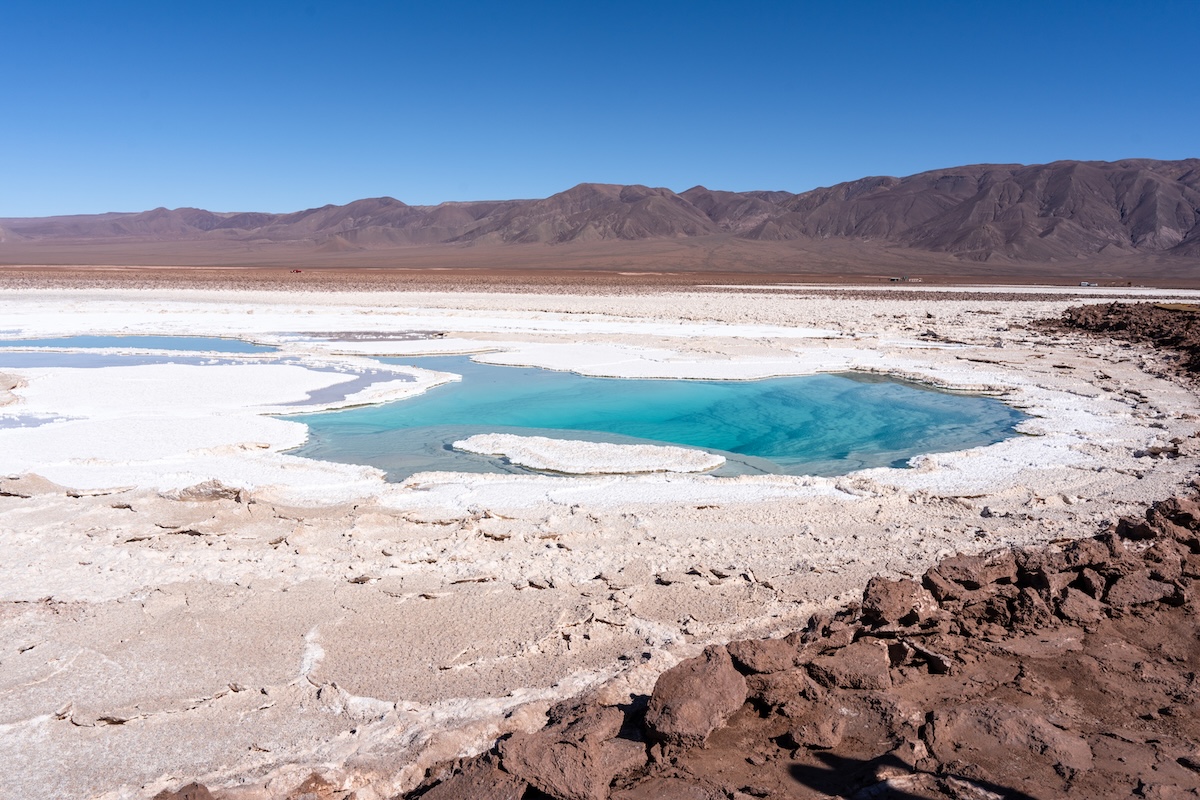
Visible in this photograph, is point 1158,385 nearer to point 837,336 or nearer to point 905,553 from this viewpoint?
point 837,336

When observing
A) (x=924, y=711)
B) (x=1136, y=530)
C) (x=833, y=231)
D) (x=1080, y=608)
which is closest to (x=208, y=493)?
(x=924, y=711)

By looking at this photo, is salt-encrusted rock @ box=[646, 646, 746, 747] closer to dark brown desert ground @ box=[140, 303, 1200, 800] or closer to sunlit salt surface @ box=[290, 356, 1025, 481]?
dark brown desert ground @ box=[140, 303, 1200, 800]

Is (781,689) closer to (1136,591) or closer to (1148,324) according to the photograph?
(1136,591)

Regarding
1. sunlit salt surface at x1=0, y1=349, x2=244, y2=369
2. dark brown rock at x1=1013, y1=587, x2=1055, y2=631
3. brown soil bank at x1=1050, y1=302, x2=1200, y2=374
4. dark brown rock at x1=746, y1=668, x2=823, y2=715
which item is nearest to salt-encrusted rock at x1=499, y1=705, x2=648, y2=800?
dark brown rock at x1=746, y1=668, x2=823, y2=715

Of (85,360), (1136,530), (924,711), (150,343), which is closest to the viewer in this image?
(924,711)

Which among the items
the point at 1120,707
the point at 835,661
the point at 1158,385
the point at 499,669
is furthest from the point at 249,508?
the point at 1158,385

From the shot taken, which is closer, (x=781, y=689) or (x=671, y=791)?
(x=671, y=791)

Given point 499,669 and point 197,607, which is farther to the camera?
point 197,607
